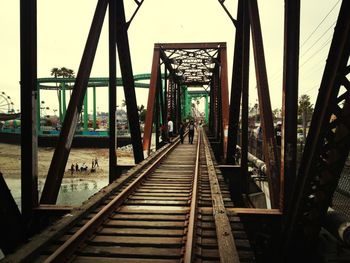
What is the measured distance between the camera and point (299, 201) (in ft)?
13.6

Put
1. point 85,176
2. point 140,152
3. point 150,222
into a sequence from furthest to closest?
point 85,176 → point 140,152 → point 150,222

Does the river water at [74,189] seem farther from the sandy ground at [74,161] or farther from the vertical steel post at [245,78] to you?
the vertical steel post at [245,78]

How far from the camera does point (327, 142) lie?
386 centimetres

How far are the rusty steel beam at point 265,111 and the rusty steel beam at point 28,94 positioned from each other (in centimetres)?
359

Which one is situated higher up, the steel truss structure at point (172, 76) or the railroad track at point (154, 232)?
the steel truss structure at point (172, 76)

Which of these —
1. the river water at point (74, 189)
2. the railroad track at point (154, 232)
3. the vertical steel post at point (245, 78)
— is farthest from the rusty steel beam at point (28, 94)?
the river water at point (74, 189)

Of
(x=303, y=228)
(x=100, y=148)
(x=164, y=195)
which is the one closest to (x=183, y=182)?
(x=164, y=195)

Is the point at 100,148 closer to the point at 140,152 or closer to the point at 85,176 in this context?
the point at 85,176

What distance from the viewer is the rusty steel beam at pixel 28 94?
418cm

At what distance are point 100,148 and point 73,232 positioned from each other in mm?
48005

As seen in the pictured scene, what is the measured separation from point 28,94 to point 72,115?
1.07 m

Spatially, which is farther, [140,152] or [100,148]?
[100,148]

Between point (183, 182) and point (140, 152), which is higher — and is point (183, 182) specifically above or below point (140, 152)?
below

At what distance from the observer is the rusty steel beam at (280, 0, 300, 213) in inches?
172
